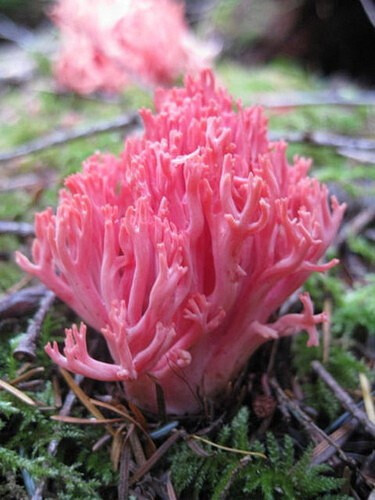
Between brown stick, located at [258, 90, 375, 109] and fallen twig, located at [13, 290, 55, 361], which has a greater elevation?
brown stick, located at [258, 90, 375, 109]

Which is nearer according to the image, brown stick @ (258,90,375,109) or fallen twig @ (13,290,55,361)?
fallen twig @ (13,290,55,361)

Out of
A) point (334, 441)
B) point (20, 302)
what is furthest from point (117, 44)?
point (334, 441)

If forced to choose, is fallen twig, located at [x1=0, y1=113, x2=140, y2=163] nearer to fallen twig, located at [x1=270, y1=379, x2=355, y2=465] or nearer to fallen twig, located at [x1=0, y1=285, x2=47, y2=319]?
fallen twig, located at [x1=0, y1=285, x2=47, y2=319]

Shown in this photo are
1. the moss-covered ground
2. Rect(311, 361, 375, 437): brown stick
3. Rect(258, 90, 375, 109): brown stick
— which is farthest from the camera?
Rect(258, 90, 375, 109): brown stick

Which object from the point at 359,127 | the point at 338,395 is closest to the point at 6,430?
the point at 338,395

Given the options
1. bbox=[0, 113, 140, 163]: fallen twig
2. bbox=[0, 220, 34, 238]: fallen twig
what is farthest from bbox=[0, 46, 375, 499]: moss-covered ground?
bbox=[0, 113, 140, 163]: fallen twig

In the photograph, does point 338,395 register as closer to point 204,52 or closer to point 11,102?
point 204,52

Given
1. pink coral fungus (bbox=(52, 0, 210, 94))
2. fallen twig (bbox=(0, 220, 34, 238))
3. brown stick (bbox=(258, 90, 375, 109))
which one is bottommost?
fallen twig (bbox=(0, 220, 34, 238))
